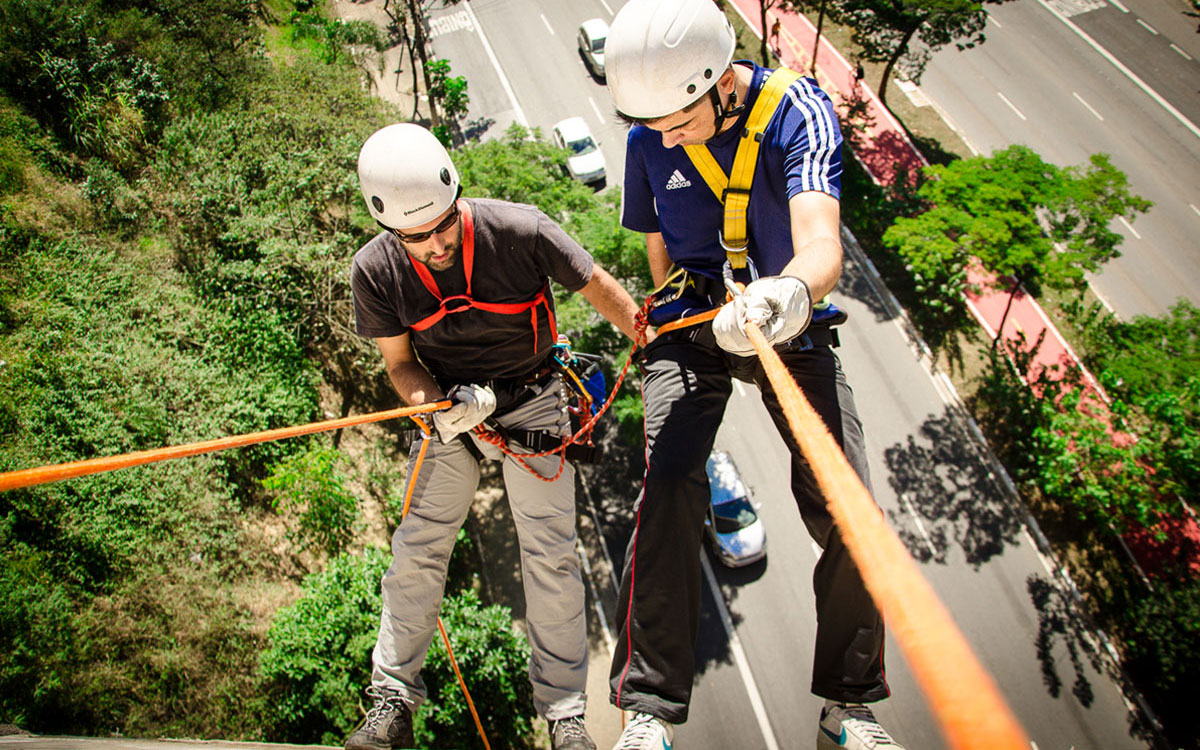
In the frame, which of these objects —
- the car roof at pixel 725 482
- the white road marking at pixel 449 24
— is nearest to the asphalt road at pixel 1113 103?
the car roof at pixel 725 482

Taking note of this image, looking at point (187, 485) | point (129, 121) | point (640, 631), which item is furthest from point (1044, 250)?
point (129, 121)

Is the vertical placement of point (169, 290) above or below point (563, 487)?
below

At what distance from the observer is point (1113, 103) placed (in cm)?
2116

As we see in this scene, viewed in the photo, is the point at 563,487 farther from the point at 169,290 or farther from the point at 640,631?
the point at 169,290

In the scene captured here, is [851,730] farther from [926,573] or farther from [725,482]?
[926,573]

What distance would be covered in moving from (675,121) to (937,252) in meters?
12.8

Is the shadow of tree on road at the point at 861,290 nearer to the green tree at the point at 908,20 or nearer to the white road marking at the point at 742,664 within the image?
the green tree at the point at 908,20

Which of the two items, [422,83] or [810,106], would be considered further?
[422,83]

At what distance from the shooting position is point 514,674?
9539 mm

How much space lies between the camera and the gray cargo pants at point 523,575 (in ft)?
13.6

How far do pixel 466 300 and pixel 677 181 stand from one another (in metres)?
1.44

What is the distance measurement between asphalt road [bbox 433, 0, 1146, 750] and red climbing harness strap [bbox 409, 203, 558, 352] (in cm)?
1012

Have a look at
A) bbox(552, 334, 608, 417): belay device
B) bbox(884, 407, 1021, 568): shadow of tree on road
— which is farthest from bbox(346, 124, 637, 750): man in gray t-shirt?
bbox(884, 407, 1021, 568): shadow of tree on road

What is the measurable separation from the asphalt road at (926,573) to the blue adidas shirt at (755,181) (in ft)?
34.1
